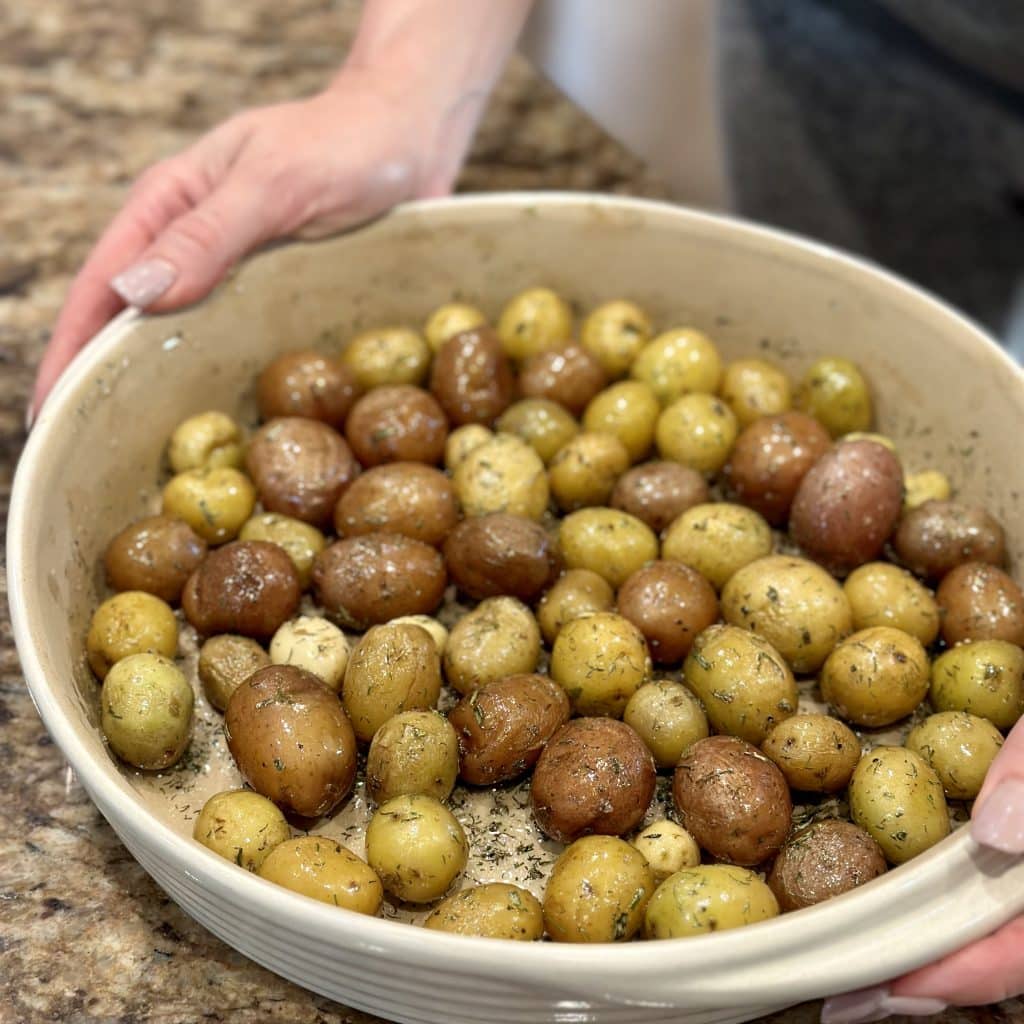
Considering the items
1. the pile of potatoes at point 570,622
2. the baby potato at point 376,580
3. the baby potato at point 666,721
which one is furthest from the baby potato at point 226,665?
the baby potato at point 666,721

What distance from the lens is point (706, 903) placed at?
3.73ft

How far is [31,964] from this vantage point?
1.19 m

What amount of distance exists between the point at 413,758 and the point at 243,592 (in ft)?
1.13

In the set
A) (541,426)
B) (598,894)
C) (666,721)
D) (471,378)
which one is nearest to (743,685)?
(666,721)

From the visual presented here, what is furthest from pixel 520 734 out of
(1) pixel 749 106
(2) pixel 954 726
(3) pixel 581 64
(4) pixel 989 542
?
(1) pixel 749 106

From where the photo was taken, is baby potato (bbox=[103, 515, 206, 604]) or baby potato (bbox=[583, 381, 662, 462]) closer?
baby potato (bbox=[103, 515, 206, 604])

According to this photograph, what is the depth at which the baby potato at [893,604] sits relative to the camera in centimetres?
152

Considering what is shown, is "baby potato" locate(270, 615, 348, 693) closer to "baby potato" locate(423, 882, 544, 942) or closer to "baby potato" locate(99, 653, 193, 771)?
"baby potato" locate(99, 653, 193, 771)

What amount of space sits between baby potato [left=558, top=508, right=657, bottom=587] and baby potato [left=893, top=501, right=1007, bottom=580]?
13.9 inches

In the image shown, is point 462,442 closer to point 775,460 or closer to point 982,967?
point 775,460

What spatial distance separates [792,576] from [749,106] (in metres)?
2.02

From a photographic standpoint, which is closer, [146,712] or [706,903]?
[706,903]

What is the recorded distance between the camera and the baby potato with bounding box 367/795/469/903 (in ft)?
3.95

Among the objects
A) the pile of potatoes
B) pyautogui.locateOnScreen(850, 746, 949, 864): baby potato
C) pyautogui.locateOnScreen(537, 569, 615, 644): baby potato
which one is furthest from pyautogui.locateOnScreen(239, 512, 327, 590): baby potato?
pyautogui.locateOnScreen(850, 746, 949, 864): baby potato
